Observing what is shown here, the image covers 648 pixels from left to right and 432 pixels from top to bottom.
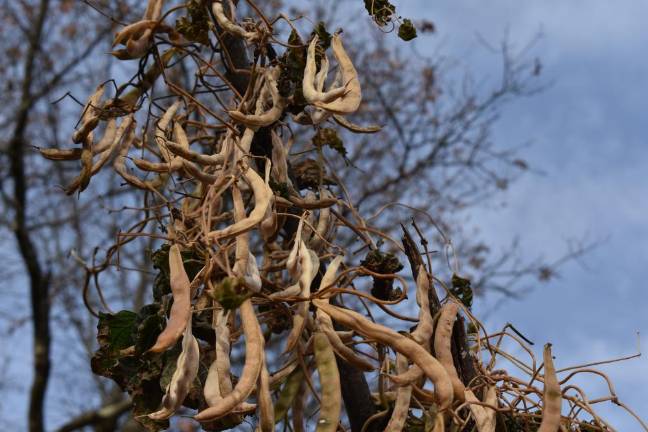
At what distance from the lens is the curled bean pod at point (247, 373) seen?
1071 mm

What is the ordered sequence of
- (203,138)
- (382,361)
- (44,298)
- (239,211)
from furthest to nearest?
(44,298) → (203,138) → (382,361) → (239,211)

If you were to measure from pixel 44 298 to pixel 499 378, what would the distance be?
5.11m

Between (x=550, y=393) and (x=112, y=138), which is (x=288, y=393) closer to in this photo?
(x=550, y=393)

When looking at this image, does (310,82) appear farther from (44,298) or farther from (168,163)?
(44,298)

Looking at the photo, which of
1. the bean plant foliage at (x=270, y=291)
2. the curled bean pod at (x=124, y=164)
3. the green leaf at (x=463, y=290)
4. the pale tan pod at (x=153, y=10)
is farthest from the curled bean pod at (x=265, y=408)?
the pale tan pod at (x=153, y=10)

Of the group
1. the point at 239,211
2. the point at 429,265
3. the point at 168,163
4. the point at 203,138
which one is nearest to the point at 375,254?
the point at 429,265

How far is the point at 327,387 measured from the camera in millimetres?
1184

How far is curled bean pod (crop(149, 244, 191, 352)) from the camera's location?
110cm

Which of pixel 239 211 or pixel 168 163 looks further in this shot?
pixel 168 163

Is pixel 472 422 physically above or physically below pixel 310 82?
below

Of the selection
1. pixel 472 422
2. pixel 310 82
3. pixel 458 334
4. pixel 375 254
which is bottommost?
pixel 472 422

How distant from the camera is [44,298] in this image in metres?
5.91

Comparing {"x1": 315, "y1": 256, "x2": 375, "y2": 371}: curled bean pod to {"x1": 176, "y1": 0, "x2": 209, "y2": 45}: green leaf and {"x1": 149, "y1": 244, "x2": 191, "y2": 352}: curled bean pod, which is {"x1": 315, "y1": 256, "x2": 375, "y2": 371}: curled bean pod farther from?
{"x1": 176, "y1": 0, "x2": 209, "y2": 45}: green leaf

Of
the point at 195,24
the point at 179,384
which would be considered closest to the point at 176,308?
the point at 179,384
